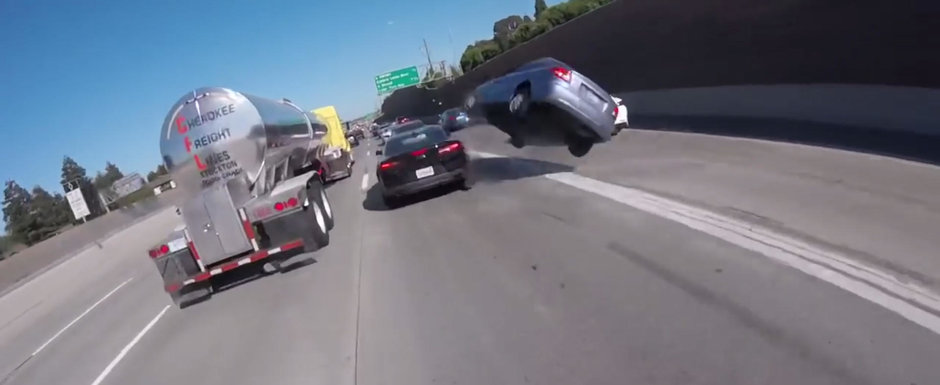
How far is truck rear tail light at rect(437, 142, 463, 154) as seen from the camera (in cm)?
1455

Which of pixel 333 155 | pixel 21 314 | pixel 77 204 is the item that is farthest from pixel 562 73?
pixel 77 204

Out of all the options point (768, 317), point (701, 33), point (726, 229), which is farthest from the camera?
point (701, 33)

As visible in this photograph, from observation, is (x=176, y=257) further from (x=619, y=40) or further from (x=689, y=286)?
(x=619, y=40)

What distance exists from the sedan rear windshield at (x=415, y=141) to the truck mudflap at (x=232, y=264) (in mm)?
4107

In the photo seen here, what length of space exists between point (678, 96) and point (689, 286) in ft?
53.6

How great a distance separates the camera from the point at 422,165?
1457 cm

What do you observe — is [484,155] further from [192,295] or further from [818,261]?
[818,261]

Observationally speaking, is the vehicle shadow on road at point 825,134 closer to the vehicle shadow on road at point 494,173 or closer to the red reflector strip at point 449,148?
the vehicle shadow on road at point 494,173

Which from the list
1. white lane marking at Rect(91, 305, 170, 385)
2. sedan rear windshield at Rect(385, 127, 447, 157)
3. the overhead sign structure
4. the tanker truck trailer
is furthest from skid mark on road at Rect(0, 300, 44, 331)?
the overhead sign structure

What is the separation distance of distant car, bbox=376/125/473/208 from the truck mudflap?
12.1 feet

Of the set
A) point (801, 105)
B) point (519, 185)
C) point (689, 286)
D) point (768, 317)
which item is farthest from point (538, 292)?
point (801, 105)

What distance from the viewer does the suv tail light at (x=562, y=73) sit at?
13.6 m

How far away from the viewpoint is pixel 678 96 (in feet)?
71.2

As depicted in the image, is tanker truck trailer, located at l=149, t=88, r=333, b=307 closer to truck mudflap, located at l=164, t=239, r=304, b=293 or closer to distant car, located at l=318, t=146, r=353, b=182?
truck mudflap, located at l=164, t=239, r=304, b=293
